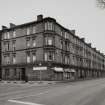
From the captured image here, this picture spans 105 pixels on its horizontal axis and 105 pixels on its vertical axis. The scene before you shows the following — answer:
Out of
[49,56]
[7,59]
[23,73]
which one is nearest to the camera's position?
[49,56]

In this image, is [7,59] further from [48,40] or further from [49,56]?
[48,40]

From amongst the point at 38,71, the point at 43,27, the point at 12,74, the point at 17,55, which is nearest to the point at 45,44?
the point at 43,27

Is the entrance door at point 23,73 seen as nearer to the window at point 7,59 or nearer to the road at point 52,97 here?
the window at point 7,59

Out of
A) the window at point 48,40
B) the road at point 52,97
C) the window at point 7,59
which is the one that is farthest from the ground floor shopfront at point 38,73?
the road at point 52,97

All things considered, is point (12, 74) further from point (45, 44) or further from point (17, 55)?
point (45, 44)

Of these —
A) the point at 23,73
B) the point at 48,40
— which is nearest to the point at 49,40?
the point at 48,40

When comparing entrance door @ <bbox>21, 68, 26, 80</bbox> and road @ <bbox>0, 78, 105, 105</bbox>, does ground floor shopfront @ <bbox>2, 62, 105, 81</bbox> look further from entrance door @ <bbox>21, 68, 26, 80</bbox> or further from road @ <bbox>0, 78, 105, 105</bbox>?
road @ <bbox>0, 78, 105, 105</bbox>

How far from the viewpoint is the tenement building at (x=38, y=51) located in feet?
112

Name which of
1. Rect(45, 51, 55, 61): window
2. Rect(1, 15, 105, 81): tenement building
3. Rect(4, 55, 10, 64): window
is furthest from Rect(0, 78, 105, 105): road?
Rect(4, 55, 10, 64): window

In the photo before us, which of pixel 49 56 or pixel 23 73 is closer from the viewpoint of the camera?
pixel 49 56

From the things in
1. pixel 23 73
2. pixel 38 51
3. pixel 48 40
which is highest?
pixel 48 40

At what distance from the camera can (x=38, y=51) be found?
116 feet

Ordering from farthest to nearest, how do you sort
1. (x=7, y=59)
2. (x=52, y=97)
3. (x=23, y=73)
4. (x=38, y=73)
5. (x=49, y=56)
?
1. (x=7, y=59)
2. (x=23, y=73)
3. (x=38, y=73)
4. (x=49, y=56)
5. (x=52, y=97)

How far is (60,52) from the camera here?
38.0 metres
